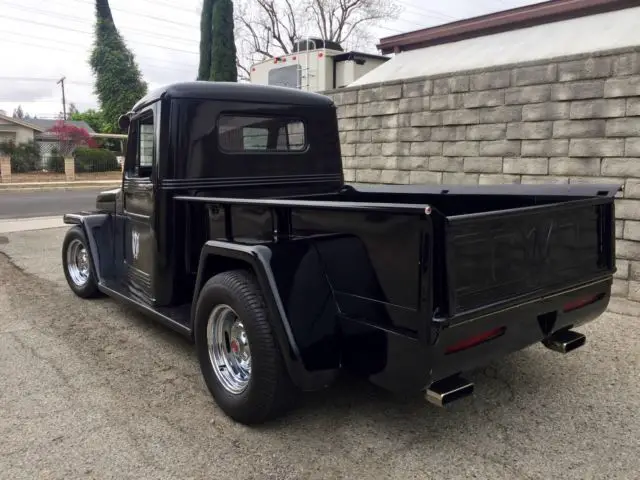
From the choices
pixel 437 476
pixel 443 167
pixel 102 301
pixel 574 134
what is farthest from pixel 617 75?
pixel 102 301

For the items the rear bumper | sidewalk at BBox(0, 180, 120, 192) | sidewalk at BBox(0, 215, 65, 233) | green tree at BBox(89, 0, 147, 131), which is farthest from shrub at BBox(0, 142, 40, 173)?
the rear bumper

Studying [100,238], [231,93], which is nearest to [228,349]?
[231,93]

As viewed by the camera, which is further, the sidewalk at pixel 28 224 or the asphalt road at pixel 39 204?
the asphalt road at pixel 39 204

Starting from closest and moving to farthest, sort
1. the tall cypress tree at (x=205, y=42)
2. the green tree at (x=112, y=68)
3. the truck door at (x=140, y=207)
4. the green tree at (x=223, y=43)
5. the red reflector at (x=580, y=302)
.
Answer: the red reflector at (x=580, y=302), the truck door at (x=140, y=207), the green tree at (x=223, y=43), the tall cypress tree at (x=205, y=42), the green tree at (x=112, y=68)

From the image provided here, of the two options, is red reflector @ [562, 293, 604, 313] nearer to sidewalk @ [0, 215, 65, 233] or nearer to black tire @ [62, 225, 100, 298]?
black tire @ [62, 225, 100, 298]

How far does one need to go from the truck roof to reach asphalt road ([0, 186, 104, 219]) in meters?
11.8

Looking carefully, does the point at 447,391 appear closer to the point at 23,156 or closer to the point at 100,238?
the point at 100,238

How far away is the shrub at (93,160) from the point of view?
1194 inches

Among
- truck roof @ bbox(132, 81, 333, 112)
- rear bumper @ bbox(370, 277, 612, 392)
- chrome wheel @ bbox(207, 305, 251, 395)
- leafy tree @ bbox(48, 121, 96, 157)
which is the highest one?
leafy tree @ bbox(48, 121, 96, 157)

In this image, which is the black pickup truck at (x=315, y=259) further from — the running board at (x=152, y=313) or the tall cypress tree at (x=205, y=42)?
the tall cypress tree at (x=205, y=42)

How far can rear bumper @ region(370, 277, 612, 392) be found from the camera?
2.58 meters

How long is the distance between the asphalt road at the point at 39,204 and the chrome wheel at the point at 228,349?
497 inches

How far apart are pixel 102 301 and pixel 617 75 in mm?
5617

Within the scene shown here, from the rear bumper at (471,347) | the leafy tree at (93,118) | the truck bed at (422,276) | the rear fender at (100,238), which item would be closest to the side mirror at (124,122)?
the rear fender at (100,238)
